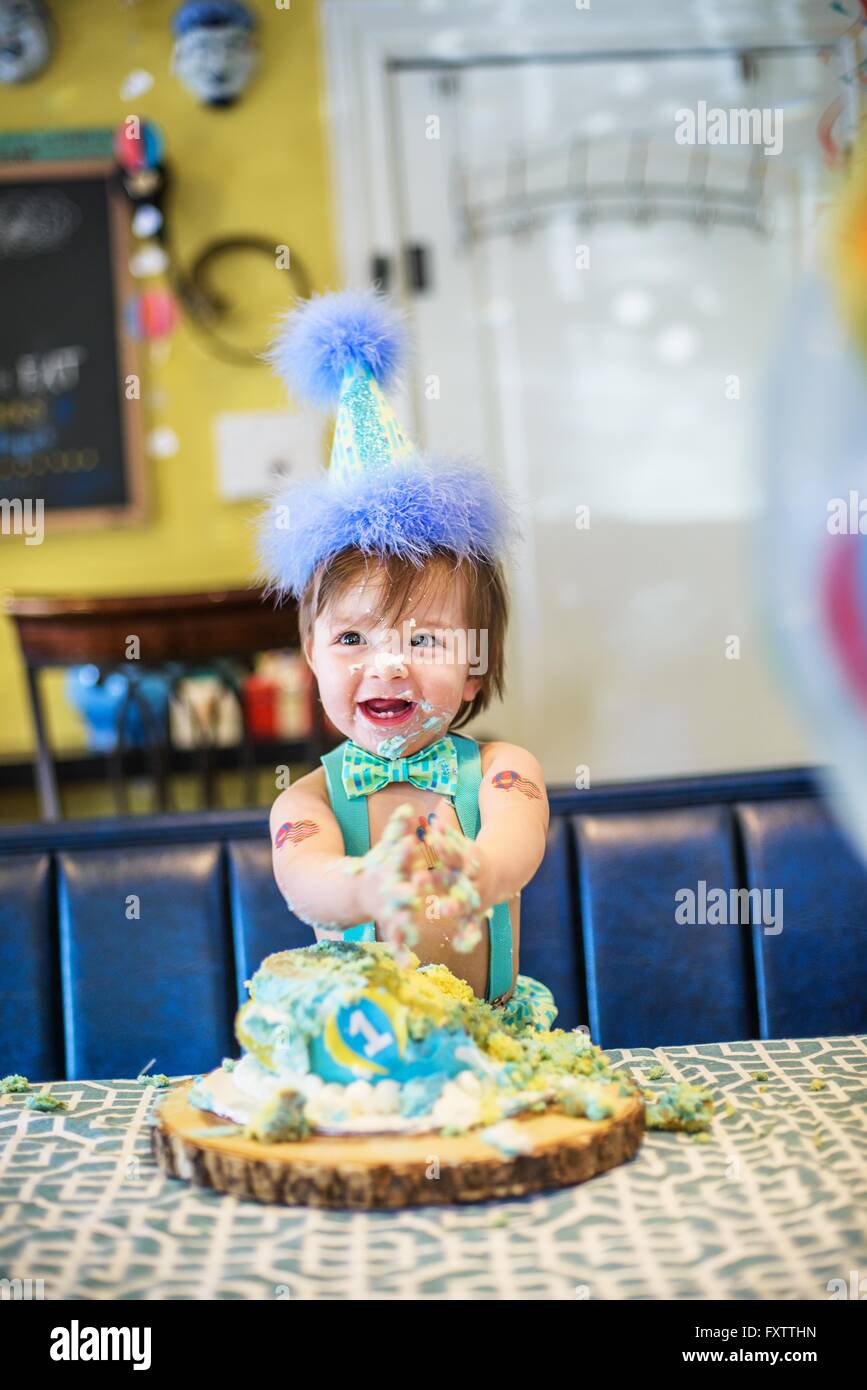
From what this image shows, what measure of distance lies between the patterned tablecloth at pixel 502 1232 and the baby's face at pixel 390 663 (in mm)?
371

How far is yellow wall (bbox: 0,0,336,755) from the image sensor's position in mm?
3490

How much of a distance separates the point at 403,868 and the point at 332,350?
0.50 meters

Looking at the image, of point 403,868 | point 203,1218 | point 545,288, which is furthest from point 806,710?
point 545,288

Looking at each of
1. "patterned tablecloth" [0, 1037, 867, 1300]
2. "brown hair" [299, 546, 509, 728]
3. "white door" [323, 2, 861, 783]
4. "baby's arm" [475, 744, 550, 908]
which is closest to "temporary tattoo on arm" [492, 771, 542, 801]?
"baby's arm" [475, 744, 550, 908]

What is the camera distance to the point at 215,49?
3.39 m

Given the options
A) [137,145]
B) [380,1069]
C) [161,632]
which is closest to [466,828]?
[380,1069]

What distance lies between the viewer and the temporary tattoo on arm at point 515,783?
1.16 metres

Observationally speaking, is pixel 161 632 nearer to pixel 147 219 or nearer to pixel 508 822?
pixel 508 822

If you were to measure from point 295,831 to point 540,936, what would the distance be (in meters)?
0.53

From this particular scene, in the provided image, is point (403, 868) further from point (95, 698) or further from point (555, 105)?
point (555, 105)

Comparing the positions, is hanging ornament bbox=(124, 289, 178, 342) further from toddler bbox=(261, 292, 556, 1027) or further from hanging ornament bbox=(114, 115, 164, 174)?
toddler bbox=(261, 292, 556, 1027)

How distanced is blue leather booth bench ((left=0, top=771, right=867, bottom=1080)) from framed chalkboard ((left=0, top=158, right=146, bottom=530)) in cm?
211

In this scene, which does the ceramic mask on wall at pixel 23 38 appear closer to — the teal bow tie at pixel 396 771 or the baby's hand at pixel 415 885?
the teal bow tie at pixel 396 771

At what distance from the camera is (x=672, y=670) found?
139 inches
